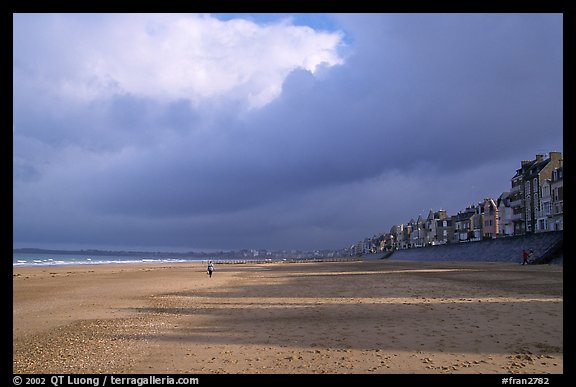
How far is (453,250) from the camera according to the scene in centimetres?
8312

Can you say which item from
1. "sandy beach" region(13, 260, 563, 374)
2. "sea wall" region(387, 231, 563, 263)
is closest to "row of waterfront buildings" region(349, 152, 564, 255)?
"sea wall" region(387, 231, 563, 263)

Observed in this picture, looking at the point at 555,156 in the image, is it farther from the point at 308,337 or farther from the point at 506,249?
the point at 308,337

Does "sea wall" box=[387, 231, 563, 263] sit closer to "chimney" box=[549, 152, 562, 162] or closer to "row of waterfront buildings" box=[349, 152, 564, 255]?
"row of waterfront buildings" box=[349, 152, 564, 255]

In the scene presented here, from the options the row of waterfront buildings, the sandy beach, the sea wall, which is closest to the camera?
the sandy beach

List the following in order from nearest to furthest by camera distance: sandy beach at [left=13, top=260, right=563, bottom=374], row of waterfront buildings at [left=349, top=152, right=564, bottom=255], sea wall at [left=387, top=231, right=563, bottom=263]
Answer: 1. sandy beach at [left=13, top=260, right=563, bottom=374]
2. sea wall at [left=387, top=231, right=563, bottom=263]
3. row of waterfront buildings at [left=349, top=152, right=564, bottom=255]

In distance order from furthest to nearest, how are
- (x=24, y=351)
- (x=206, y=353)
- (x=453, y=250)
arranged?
1. (x=453, y=250)
2. (x=24, y=351)
3. (x=206, y=353)

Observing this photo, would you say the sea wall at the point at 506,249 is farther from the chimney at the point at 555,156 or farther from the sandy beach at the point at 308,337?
the sandy beach at the point at 308,337

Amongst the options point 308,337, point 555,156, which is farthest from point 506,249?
point 308,337

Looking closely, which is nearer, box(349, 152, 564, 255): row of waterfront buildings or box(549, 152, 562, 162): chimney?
box(349, 152, 564, 255): row of waterfront buildings

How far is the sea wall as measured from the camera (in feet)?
143
